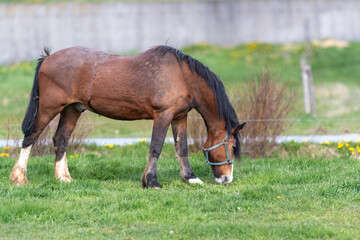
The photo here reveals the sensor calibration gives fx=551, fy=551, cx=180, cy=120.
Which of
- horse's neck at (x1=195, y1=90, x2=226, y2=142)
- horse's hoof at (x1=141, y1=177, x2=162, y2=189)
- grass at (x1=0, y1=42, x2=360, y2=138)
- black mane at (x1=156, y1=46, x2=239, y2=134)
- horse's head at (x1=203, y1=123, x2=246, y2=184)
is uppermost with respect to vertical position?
black mane at (x1=156, y1=46, x2=239, y2=134)

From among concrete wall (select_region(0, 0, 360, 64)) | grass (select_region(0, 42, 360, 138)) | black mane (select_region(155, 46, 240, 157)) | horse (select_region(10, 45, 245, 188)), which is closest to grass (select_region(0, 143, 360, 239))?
horse (select_region(10, 45, 245, 188))

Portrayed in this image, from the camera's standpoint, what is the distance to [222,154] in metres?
7.58

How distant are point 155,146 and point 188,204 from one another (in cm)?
136

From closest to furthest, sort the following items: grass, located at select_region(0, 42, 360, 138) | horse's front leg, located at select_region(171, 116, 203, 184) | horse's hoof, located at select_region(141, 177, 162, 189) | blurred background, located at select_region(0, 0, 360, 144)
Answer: horse's hoof, located at select_region(141, 177, 162, 189) → horse's front leg, located at select_region(171, 116, 203, 184) → grass, located at select_region(0, 42, 360, 138) → blurred background, located at select_region(0, 0, 360, 144)

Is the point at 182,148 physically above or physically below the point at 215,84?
below

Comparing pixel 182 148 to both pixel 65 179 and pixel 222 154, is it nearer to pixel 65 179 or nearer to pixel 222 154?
pixel 222 154

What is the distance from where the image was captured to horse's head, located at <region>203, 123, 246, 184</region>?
753cm

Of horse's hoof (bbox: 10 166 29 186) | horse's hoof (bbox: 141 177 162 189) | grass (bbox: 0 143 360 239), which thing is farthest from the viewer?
horse's hoof (bbox: 10 166 29 186)

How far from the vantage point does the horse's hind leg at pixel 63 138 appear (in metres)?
7.86

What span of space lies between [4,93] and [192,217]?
1531 cm

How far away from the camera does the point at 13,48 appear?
22672 millimetres

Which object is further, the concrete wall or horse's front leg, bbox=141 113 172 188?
the concrete wall

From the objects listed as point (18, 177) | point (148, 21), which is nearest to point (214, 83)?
point (18, 177)

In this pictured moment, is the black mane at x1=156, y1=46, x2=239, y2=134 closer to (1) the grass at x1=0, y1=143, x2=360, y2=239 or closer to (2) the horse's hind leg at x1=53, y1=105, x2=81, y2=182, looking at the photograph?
(1) the grass at x1=0, y1=143, x2=360, y2=239
